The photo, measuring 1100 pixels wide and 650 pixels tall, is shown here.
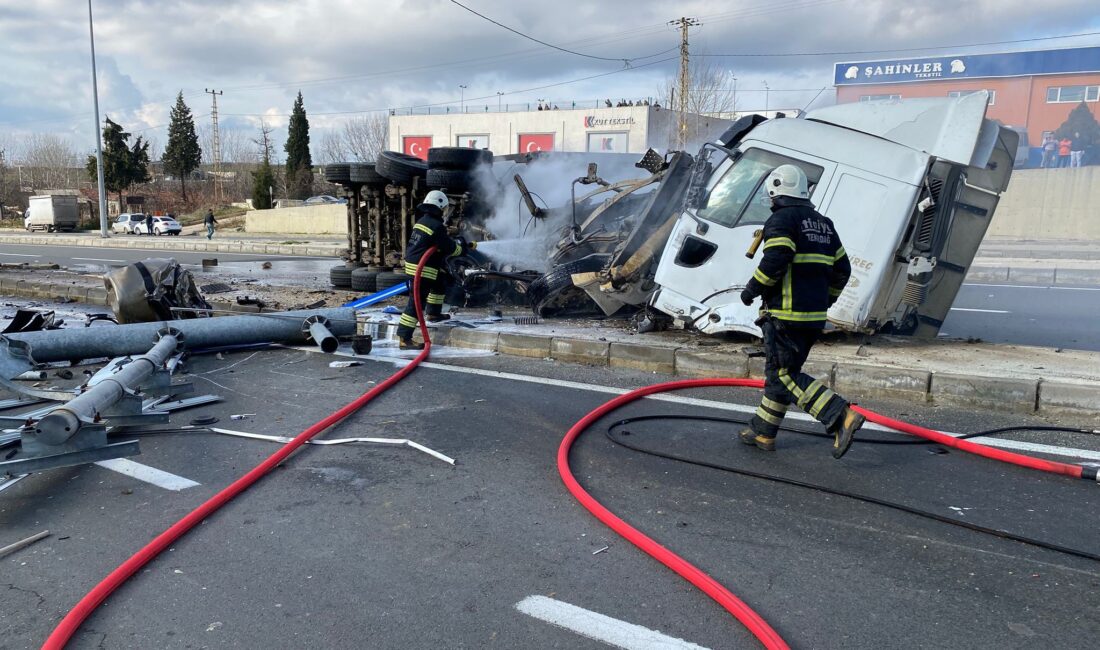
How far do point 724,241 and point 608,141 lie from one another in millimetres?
45270

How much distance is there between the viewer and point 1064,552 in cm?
338

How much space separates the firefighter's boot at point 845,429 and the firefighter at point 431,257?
4.75m

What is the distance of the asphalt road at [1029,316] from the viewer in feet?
28.8

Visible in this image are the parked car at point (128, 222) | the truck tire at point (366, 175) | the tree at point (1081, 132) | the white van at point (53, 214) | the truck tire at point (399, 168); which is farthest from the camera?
the white van at point (53, 214)

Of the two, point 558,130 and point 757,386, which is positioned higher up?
point 558,130

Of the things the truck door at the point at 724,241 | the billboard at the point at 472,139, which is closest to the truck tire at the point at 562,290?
the truck door at the point at 724,241

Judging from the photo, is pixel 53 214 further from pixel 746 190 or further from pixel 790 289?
pixel 790 289

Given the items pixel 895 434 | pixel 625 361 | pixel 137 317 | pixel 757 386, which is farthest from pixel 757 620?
pixel 137 317

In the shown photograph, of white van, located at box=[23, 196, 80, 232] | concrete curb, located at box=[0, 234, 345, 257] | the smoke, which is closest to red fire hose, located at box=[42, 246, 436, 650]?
the smoke

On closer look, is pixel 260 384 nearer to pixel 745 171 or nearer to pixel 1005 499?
pixel 745 171

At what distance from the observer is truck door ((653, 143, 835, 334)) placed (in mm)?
6781

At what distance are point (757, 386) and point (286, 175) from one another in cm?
5695

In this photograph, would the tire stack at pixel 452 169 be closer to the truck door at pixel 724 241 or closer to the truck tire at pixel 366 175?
the truck tire at pixel 366 175

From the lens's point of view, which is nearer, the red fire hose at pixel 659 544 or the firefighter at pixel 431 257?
the red fire hose at pixel 659 544
